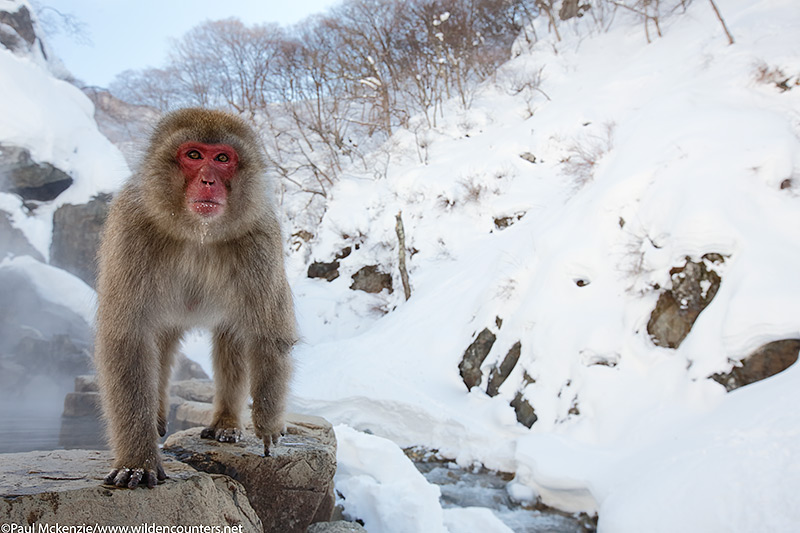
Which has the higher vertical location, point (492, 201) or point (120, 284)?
point (492, 201)

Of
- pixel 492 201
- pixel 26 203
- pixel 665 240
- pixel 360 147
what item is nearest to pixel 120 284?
pixel 665 240

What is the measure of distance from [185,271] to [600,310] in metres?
4.59

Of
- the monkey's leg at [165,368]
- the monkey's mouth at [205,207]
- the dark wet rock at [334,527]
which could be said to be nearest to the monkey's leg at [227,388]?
the monkey's leg at [165,368]

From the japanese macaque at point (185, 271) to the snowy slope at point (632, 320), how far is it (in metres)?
2.30

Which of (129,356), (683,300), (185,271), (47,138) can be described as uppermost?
(47,138)

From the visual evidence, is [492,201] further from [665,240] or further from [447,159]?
[665,240]

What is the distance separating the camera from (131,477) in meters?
1.59

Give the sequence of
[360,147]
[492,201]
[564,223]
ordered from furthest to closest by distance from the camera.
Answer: [360,147], [492,201], [564,223]

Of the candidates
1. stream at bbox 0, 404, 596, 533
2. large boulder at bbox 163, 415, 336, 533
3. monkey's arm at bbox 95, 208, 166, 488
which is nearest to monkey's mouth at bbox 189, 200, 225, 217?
monkey's arm at bbox 95, 208, 166, 488

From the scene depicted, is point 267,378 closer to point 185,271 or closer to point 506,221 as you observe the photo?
point 185,271

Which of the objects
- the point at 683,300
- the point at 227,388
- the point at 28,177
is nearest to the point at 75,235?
the point at 28,177

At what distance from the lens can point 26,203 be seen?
1052 centimetres

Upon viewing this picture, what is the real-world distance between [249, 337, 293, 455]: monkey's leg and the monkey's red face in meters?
0.59

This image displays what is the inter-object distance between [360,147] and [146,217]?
17.7 metres
